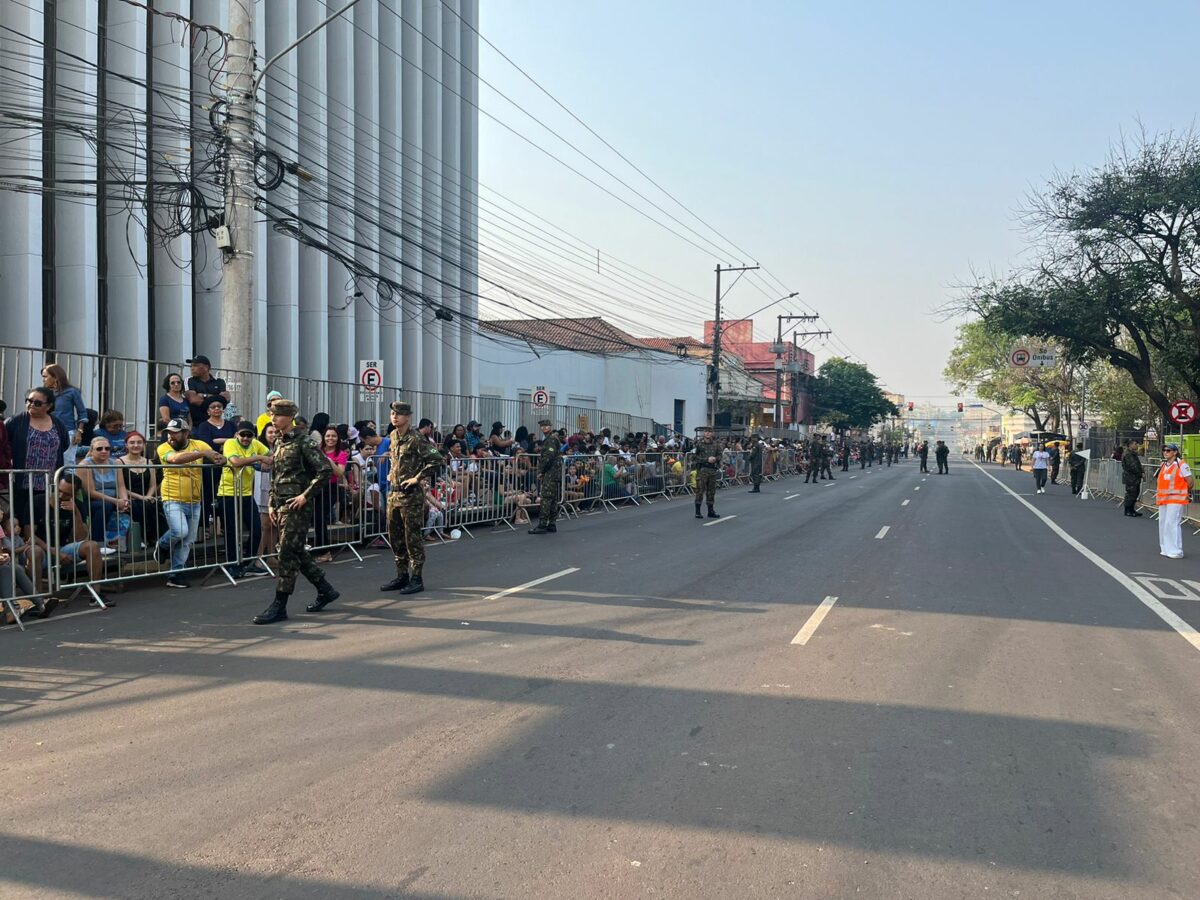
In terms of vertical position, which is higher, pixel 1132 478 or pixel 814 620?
pixel 1132 478

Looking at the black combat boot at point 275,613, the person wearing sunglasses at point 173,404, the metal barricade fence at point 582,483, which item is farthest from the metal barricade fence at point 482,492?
the black combat boot at point 275,613

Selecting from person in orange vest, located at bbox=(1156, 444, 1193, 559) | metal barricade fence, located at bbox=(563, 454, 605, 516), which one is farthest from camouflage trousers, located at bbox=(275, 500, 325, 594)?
person in orange vest, located at bbox=(1156, 444, 1193, 559)

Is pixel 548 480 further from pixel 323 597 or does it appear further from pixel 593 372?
pixel 593 372

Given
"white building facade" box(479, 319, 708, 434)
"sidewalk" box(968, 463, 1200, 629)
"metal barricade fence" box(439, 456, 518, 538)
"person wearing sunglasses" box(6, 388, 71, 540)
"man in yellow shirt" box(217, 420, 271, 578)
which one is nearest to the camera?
"person wearing sunglasses" box(6, 388, 71, 540)

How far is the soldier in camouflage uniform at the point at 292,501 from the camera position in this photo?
7816 mm

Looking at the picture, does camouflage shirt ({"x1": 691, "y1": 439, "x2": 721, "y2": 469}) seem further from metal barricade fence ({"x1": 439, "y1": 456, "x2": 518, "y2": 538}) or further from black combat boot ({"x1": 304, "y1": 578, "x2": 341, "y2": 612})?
black combat boot ({"x1": 304, "y1": 578, "x2": 341, "y2": 612})

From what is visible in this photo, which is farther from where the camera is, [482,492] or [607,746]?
[482,492]

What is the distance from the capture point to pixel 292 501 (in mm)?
7895

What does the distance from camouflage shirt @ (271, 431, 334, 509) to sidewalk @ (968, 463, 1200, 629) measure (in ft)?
25.5

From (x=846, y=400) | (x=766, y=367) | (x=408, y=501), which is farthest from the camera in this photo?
(x=846, y=400)

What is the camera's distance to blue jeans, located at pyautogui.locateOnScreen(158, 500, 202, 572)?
9359mm

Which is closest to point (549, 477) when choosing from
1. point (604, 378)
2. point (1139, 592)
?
point (1139, 592)

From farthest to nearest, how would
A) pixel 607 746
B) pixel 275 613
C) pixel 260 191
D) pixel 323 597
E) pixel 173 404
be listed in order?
pixel 260 191 → pixel 173 404 → pixel 323 597 → pixel 275 613 → pixel 607 746

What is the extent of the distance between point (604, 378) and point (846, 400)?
43313 mm
